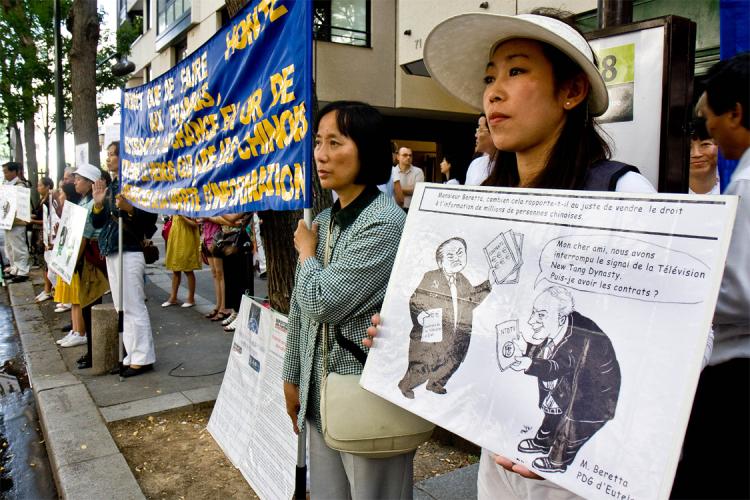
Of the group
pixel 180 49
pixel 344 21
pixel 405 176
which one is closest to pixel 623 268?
pixel 405 176

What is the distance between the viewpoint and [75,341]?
20.2 feet

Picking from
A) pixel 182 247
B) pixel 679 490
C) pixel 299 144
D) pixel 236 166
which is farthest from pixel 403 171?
pixel 679 490

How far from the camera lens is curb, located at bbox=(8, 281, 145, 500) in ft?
10.3

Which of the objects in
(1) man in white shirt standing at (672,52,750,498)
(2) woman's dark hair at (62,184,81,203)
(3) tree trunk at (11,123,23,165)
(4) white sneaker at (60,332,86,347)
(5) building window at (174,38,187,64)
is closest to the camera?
(1) man in white shirt standing at (672,52,750,498)

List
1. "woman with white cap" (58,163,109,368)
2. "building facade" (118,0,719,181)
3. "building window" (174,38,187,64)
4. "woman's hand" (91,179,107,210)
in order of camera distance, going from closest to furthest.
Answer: "woman's hand" (91,179,107,210), "woman with white cap" (58,163,109,368), "building facade" (118,0,719,181), "building window" (174,38,187,64)

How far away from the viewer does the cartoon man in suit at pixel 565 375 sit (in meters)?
1.09

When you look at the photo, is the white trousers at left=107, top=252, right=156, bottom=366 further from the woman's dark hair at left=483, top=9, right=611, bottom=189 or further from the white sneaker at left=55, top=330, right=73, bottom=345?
the woman's dark hair at left=483, top=9, right=611, bottom=189

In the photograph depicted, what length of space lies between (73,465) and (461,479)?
2.32 metres

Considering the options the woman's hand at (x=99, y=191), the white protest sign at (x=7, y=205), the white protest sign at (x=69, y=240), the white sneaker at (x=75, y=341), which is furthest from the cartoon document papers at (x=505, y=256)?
the white protest sign at (x=7, y=205)

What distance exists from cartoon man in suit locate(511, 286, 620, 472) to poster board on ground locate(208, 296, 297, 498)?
1732 millimetres

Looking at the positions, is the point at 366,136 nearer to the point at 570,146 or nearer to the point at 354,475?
the point at 570,146

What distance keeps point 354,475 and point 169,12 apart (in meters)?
22.4

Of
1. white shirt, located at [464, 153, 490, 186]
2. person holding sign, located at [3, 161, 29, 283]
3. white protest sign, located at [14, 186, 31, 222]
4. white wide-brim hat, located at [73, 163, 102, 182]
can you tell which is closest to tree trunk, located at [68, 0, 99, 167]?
white protest sign, located at [14, 186, 31, 222]

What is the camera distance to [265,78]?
8.67 ft
